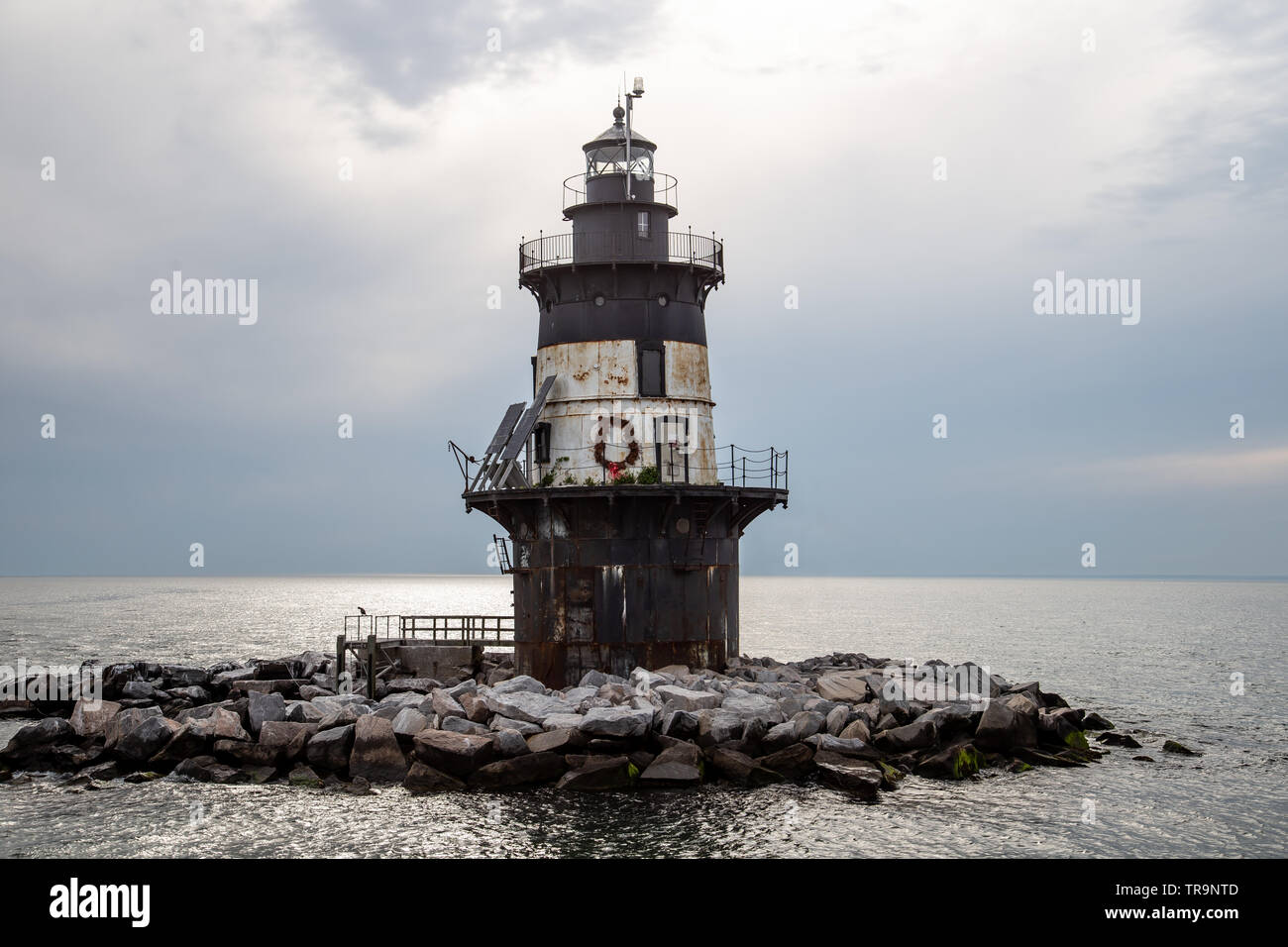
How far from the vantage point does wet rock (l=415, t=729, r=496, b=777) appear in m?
24.8

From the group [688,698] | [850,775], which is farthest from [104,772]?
[850,775]

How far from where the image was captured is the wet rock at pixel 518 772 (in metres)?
24.6

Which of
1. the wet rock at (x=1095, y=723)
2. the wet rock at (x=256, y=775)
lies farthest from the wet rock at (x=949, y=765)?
the wet rock at (x=256, y=775)

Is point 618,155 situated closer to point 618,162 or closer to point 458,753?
point 618,162

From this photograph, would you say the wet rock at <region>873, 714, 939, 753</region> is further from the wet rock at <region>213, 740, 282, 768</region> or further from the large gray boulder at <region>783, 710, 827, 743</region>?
the wet rock at <region>213, 740, 282, 768</region>

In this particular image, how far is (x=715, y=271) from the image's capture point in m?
34.3

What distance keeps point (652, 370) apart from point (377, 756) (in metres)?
13.1

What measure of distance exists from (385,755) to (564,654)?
7.36 metres

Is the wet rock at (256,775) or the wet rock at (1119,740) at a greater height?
the wet rock at (256,775)

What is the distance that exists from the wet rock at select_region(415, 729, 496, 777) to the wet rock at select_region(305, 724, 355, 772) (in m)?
1.79

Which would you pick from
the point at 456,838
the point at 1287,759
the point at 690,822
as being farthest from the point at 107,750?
the point at 1287,759

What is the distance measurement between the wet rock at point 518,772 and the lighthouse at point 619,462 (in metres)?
6.89

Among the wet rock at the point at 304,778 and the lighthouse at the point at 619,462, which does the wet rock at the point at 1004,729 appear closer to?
the lighthouse at the point at 619,462
